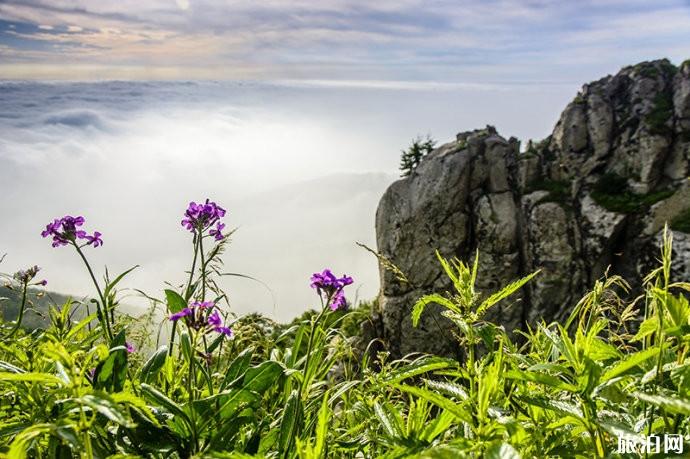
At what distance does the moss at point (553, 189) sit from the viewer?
4491 cm

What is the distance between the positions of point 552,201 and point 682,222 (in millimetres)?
9820

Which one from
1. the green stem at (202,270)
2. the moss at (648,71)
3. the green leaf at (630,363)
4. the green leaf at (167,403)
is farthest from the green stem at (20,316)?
the moss at (648,71)

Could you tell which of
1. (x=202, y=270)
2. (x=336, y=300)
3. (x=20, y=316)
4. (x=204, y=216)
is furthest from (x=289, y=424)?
(x=20, y=316)

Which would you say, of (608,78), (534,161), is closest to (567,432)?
(534,161)

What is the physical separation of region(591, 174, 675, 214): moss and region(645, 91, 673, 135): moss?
5.22m

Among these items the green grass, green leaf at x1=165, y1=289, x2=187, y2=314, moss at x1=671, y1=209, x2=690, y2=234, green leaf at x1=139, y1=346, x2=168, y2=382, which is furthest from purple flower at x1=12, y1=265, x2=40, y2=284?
moss at x1=671, y1=209, x2=690, y2=234

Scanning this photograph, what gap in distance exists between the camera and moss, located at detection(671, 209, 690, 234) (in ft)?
125

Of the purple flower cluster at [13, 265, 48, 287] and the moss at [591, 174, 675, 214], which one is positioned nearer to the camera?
the purple flower cluster at [13, 265, 48, 287]

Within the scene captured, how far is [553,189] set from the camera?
45.8m

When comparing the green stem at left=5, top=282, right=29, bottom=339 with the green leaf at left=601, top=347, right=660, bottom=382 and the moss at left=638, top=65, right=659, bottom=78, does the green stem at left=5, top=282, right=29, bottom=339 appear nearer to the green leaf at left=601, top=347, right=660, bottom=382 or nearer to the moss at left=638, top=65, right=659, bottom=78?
the green leaf at left=601, top=347, right=660, bottom=382

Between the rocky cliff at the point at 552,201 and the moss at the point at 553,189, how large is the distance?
98mm

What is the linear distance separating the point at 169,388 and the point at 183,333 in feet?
2.04

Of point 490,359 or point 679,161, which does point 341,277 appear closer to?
point 490,359

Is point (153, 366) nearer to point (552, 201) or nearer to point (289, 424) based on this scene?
point (289, 424)
